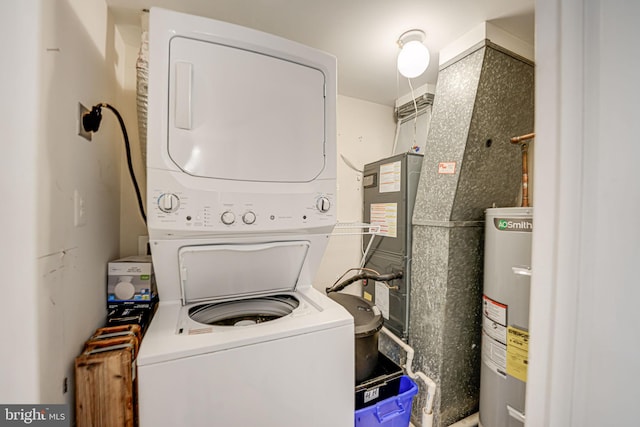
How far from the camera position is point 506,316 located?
128 cm

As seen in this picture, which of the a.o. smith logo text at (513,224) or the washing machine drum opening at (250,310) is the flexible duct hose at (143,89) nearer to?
the washing machine drum opening at (250,310)

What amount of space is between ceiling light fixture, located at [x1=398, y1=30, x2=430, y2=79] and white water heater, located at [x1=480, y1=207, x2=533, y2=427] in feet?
3.35

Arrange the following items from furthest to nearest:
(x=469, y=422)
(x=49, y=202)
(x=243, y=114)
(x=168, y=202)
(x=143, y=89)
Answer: (x=469, y=422) → (x=143, y=89) → (x=243, y=114) → (x=168, y=202) → (x=49, y=202)

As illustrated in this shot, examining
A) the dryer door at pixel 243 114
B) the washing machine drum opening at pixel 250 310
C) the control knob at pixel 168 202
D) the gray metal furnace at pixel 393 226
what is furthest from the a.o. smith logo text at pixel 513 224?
the control knob at pixel 168 202

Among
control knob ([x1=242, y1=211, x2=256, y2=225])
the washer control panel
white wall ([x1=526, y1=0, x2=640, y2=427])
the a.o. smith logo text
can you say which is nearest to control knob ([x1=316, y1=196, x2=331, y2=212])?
the washer control panel

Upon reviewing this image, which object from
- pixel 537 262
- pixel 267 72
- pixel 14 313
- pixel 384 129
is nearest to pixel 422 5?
pixel 267 72

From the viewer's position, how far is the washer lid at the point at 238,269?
1.01 meters

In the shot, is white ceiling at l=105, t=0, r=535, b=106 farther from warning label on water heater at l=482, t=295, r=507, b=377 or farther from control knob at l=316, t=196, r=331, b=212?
warning label on water heater at l=482, t=295, r=507, b=377

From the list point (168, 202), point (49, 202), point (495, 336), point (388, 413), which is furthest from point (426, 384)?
point (49, 202)

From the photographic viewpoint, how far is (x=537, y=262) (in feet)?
1.48

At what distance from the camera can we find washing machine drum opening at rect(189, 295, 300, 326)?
4.01 ft

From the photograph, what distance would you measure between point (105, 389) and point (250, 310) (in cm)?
60

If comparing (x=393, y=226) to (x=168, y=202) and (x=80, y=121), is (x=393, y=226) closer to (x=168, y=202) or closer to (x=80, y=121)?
(x=168, y=202)

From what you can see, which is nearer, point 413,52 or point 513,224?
point 513,224
